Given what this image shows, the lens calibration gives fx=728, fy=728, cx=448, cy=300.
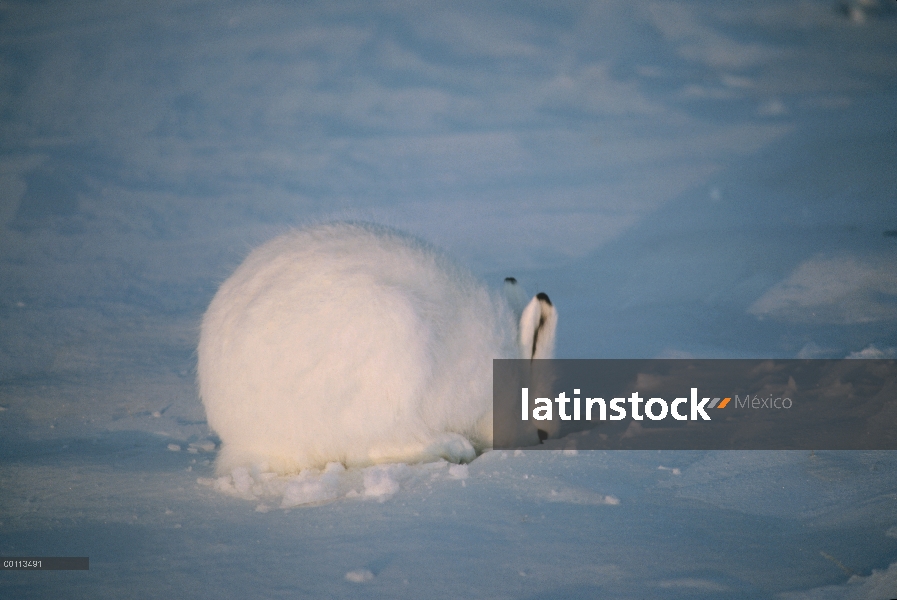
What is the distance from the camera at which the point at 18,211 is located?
8523 mm

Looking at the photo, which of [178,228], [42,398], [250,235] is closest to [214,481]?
[42,398]

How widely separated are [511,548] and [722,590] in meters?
0.79

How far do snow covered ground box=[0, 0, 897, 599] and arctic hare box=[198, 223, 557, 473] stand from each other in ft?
0.62

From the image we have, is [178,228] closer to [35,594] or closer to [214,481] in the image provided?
[214,481]

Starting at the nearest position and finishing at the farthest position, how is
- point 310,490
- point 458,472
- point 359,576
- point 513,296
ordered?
point 359,576
point 310,490
point 458,472
point 513,296

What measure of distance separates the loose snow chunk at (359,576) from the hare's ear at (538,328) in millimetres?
1496

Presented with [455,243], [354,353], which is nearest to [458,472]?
[354,353]

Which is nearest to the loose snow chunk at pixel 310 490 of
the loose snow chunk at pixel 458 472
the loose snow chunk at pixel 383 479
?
the loose snow chunk at pixel 383 479

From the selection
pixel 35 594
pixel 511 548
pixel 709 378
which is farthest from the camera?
Result: pixel 709 378

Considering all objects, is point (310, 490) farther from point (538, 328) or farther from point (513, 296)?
point (513, 296)

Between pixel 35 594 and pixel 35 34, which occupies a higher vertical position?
pixel 35 34

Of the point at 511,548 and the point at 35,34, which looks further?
the point at 35,34

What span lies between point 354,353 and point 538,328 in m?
1.00

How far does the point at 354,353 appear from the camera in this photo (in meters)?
3.42
